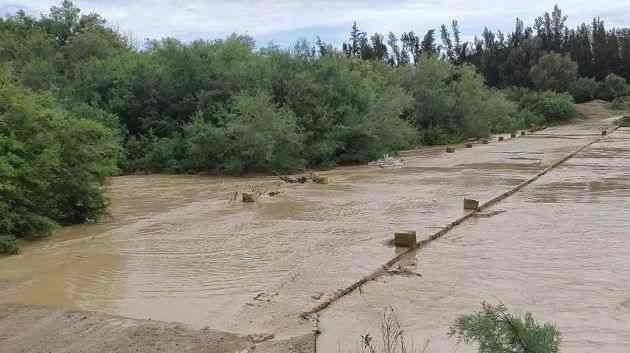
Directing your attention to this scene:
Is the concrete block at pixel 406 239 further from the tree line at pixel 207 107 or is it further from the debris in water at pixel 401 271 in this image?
the tree line at pixel 207 107

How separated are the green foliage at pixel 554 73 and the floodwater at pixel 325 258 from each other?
63.4 meters

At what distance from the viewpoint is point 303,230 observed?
1344 cm

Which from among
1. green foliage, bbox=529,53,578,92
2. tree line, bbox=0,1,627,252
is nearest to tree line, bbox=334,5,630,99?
green foliage, bbox=529,53,578,92

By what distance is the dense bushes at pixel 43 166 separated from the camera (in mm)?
12281

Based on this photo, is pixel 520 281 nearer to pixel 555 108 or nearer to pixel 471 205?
pixel 471 205

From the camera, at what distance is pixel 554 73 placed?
8012cm

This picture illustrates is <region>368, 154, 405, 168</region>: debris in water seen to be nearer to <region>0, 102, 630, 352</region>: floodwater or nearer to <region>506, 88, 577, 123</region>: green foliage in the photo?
<region>0, 102, 630, 352</region>: floodwater

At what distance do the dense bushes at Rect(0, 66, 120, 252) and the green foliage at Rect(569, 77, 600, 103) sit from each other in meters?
74.1

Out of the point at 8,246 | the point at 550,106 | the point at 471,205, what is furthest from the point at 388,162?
the point at 550,106

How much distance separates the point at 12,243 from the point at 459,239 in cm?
770

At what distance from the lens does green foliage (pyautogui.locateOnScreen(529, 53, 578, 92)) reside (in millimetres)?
79562

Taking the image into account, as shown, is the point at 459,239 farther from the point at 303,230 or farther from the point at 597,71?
the point at 597,71

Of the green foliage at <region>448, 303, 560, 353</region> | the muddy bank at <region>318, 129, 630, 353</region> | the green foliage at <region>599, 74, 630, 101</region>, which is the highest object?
the green foliage at <region>599, 74, 630, 101</region>

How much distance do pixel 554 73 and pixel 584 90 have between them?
3.93 m
